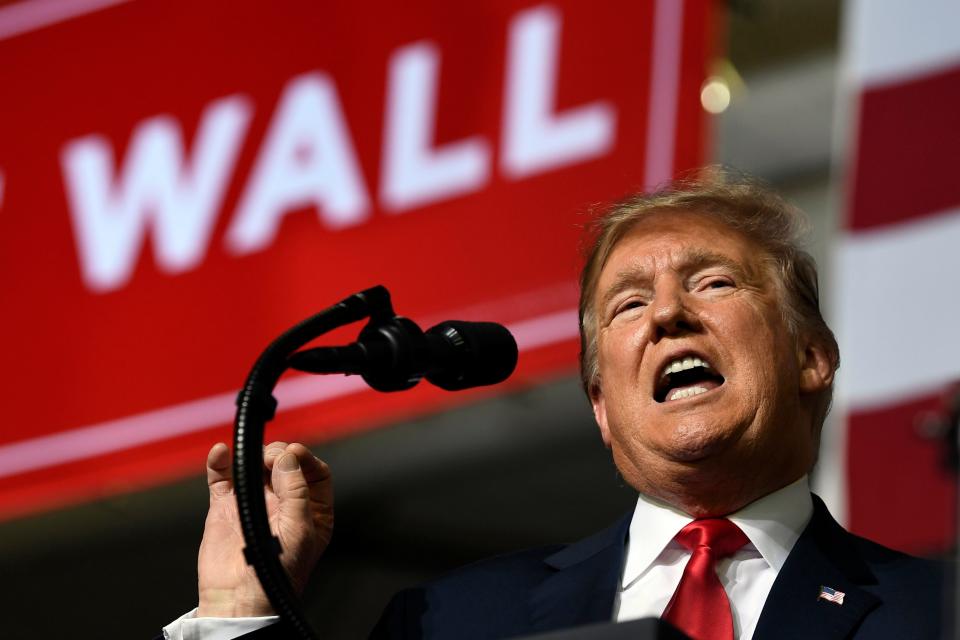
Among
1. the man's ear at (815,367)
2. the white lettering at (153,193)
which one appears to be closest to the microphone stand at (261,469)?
the man's ear at (815,367)

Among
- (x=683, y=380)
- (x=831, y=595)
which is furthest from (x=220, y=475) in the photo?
(x=831, y=595)

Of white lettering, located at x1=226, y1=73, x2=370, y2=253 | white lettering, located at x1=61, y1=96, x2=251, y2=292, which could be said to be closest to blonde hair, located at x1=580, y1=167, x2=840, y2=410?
white lettering, located at x1=226, y1=73, x2=370, y2=253

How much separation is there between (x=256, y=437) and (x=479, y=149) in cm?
227

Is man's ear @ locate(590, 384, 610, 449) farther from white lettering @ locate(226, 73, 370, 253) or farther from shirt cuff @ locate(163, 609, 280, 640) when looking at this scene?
white lettering @ locate(226, 73, 370, 253)

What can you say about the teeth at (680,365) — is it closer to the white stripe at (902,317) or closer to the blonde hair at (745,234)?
the blonde hair at (745,234)

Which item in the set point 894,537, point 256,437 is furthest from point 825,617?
point 894,537

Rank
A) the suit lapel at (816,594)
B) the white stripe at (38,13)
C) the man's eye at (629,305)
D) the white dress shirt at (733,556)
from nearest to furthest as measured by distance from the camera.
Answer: the suit lapel at (816,594) → the white dress shirt at (733,556) → the man's eye at (629,305) → the white stripe at (38,13)

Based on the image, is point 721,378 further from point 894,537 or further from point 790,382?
point 894,537

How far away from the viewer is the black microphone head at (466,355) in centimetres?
139

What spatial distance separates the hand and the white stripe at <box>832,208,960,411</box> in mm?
1403

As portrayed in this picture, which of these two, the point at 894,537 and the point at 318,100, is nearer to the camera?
the point at 894,537

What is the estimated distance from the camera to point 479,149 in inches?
140

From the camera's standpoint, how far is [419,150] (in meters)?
3.61

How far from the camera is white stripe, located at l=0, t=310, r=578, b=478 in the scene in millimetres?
3238
